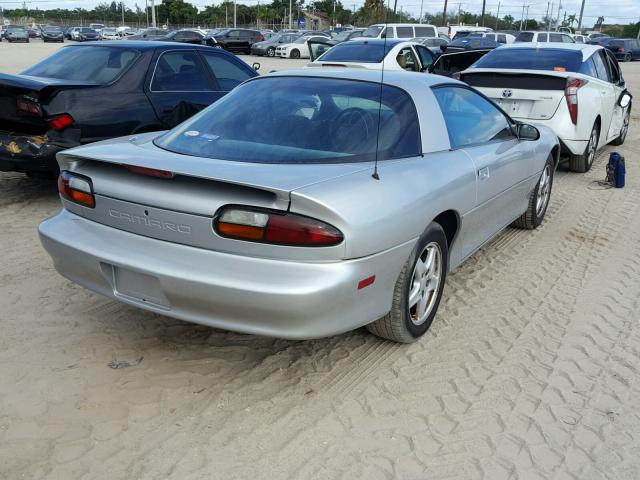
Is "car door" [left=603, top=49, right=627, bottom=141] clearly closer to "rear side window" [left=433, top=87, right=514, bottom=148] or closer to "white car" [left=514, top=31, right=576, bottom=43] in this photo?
"rear side window" [left=433, top=87, right=514, bottom=148]

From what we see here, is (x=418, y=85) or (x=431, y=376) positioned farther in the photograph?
(x=418, y=85)

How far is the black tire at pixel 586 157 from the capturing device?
314 inches

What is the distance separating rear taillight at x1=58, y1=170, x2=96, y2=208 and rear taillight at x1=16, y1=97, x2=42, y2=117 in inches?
96.0

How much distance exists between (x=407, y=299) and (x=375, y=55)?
9.14 m

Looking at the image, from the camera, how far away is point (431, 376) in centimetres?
326

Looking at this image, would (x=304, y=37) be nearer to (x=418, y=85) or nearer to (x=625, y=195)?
(x=625, y=195)

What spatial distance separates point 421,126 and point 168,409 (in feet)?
6.78

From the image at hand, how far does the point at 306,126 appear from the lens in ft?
11.3

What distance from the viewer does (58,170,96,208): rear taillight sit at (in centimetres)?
318

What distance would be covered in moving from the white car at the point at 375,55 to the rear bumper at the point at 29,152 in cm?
634

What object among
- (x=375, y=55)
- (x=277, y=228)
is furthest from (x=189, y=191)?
(x=375, y=55)

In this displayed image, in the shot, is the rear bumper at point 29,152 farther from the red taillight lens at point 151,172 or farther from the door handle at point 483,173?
the door handle at point 483,173

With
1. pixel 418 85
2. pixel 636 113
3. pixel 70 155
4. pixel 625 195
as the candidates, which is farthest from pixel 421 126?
pixel 636 113

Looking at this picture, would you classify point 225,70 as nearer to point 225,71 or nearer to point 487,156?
point 225,71
